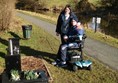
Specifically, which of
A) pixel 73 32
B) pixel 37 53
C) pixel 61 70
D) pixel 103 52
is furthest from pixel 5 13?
pixel 61 70

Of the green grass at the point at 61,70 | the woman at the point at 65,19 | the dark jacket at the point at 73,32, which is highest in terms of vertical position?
the woman at the point at 65,19

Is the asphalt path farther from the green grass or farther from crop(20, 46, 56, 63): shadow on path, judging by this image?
crop(20, 46, 56, 63): shadow on path

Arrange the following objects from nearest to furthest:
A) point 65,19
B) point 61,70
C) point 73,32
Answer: point 61,70 → point 73,32 → point 65,19

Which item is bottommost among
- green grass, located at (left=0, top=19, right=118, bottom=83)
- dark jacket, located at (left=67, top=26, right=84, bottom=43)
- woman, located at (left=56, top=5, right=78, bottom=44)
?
green grass, located at (left=0, top=19, right=118, bottom=83)

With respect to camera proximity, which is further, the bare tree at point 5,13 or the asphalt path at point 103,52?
the bare tree at point 5,13

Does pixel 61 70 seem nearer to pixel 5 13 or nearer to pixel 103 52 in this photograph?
pixel 103 52

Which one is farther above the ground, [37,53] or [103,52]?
[37,53]

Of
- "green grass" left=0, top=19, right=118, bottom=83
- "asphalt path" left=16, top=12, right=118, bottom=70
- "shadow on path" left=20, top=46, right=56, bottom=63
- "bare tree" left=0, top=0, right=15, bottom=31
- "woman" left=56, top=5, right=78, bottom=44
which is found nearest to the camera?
"green grass" left=0, top=19, right=118, bottom=83

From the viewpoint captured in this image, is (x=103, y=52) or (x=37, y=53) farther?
(x=103, y=52)

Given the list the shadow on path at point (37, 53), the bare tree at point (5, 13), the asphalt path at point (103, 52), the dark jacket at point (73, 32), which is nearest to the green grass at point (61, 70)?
the shadow on path at point (37, 53)

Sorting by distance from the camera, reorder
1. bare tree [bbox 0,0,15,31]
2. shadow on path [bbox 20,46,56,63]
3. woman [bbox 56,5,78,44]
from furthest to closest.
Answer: bare tree [bbox 0,0,15,31]
shadow on path [bbox 20,46,56,63]
woman [bbox 56,5,78,44]

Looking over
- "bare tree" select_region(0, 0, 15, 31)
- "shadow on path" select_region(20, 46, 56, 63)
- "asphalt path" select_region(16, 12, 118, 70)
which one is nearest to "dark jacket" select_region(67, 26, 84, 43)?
"shadow on path" select_region(20, 46, 56, 63)

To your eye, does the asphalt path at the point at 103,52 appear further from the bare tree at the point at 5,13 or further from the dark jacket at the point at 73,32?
the bare tree at the point at 5,13

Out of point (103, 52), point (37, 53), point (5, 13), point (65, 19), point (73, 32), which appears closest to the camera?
point (73, 32)
